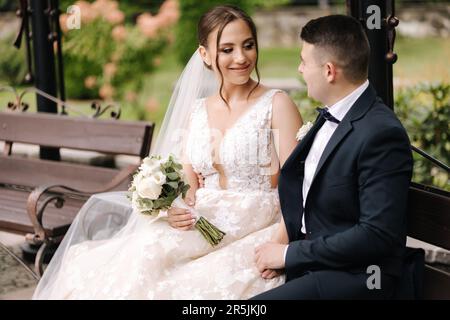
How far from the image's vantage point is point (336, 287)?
278cm

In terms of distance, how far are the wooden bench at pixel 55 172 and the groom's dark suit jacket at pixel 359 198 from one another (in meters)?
2.05

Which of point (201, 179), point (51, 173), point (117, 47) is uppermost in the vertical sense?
point (117, 47)

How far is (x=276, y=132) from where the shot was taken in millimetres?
3537

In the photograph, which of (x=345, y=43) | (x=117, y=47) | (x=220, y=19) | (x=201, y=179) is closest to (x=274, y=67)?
(x=117, y=47)

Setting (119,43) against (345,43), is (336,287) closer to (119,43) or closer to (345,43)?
(345,43)

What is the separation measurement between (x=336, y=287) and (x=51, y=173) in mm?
3284

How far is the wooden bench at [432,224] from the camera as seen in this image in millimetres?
3010

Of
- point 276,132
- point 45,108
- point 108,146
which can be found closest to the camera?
point 276,132

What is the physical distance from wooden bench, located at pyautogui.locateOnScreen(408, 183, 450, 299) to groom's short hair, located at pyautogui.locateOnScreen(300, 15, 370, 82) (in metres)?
0.61

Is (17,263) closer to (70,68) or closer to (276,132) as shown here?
(276,132)

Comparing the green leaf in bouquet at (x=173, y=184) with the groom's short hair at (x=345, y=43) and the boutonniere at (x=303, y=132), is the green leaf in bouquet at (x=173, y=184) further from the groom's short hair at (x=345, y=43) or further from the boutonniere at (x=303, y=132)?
the groom's short hair at (x=345, y=43)

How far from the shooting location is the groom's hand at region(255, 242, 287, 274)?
2.99 meters
